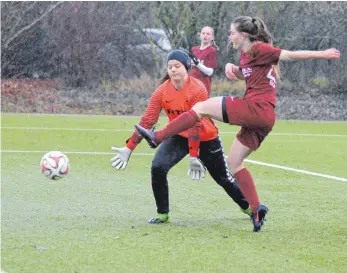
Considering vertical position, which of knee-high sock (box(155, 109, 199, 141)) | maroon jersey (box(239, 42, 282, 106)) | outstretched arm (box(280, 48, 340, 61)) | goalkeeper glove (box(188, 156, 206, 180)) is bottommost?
goalkeeper glove (box(188, 156, 206, 180))

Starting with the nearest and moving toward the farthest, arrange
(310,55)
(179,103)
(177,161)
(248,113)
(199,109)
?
(310,55), (248,113), (199,109), (179,103), (177,161)

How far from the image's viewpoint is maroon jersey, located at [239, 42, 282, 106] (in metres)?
7.74

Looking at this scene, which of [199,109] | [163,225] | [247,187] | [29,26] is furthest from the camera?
[29,26]

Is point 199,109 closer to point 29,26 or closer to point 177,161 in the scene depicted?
point 177,161

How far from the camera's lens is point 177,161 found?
8.70 metres

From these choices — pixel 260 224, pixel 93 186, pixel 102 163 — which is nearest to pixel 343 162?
pixel 102 163

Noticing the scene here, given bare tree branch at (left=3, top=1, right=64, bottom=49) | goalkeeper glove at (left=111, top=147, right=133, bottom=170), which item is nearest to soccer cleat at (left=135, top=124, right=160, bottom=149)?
goalkeeper glove at (left=111, top=147, right=133, bottom=170)

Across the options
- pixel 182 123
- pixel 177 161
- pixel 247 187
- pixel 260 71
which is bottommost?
pixel 247 187

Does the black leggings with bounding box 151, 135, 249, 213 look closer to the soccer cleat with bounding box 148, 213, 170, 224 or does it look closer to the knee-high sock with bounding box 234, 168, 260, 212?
the soccer cleat with bounding box 148, 213, 170, 224

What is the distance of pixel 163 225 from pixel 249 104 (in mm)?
1519

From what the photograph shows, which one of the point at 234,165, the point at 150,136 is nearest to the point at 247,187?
the point at 234,165

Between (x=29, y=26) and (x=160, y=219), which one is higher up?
(x=29, y=26)

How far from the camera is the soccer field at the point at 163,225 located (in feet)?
21.9

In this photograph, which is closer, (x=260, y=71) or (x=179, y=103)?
(x=260, y=71)
